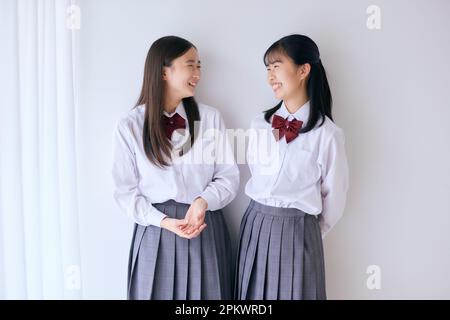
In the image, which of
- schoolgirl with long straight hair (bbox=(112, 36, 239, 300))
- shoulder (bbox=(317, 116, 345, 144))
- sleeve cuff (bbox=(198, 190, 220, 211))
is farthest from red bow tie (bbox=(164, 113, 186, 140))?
shoulder (bbox=(317, 116, 345, 144))

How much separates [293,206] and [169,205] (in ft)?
1.37

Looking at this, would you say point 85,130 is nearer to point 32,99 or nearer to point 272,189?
point 32,99

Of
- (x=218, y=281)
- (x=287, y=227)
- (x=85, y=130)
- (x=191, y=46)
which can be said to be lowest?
(x=218, y=281)

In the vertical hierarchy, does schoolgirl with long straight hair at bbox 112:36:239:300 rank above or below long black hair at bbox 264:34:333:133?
below

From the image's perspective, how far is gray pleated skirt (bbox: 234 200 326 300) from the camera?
1.35 meters

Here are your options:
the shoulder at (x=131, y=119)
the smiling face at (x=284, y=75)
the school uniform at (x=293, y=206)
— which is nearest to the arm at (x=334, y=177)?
the school uniform at (x=293, y=206)

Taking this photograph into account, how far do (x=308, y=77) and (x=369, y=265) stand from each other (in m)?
0.75

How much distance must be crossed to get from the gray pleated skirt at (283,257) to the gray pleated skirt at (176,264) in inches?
4.7

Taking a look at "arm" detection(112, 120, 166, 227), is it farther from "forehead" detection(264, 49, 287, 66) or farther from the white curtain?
"forehead" detection(264, 49, 287, 66)

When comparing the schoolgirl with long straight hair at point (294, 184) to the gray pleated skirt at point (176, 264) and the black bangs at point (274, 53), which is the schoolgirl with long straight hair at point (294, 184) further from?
the gray pleated skirt at point (176, 264)

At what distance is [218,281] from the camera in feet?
4.57

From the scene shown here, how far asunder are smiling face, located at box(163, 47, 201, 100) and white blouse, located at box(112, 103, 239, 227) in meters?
0.07

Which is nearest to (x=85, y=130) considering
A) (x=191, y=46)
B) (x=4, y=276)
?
(x=191, y=46)
